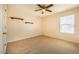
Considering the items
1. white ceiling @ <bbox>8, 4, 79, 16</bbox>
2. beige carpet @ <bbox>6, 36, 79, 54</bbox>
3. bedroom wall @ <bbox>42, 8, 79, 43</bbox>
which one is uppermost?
white ceiling @ <bbox>8, 4, 79, 16</bbox>

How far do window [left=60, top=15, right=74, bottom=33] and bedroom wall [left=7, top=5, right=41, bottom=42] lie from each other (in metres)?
0.40

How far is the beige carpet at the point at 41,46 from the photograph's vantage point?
5.15 feet

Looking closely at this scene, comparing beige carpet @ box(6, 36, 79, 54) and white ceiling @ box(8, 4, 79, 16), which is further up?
white ceiling @ box(8, 4, 79, 16)

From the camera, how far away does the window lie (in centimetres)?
161

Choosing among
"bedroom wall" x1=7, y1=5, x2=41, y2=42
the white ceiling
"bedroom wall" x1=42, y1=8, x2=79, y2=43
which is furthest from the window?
"bedroom wall" x1=7, y1=5, x2=41, y2=42

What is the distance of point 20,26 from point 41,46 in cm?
48

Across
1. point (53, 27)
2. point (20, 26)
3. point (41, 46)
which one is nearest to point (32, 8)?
point (20, 26)

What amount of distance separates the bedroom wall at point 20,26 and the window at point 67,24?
397 millimetres

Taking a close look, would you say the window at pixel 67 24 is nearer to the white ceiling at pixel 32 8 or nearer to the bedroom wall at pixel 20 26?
the white ceiling at pixel 32 8

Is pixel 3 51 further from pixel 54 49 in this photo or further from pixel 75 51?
pixel 75 51

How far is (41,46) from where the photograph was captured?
1.61 m

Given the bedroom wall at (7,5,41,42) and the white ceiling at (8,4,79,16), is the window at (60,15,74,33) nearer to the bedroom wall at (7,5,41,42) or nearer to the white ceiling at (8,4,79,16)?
the white ceiling at (8,4,79,16)

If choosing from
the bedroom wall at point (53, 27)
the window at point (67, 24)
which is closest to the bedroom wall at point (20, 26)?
the bedroom wall at point (53, 27)
